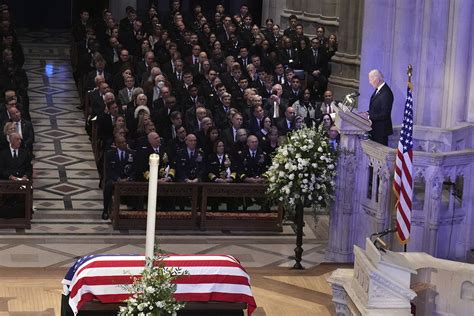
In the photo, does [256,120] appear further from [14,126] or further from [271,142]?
[14,126]

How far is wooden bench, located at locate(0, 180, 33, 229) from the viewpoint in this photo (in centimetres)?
1759

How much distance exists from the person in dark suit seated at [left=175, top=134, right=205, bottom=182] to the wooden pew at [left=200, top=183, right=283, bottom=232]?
33 cm

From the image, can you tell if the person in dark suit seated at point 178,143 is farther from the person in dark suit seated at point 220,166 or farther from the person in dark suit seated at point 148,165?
the person in dark suit seated at point 220,166

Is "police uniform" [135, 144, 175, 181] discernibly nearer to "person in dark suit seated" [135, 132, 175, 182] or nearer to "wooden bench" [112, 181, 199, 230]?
"person in dark suit seated" [135, 132, 175, 182]

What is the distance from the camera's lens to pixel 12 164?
59.0 ft

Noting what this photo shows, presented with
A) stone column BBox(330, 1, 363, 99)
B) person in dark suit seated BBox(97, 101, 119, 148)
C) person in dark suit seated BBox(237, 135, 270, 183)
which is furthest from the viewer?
stone column BBox(330, 1, 363, 99)

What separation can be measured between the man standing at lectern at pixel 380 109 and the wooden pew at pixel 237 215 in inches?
97.8

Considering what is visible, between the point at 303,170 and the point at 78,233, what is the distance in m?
3.76

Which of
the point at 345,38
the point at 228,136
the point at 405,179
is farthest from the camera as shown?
the point at 345,38

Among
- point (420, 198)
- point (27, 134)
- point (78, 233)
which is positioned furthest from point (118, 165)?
point (420, 198)

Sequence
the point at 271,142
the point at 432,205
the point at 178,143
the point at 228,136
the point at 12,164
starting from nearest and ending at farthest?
1. the point at 432,205
2. the point at 12,164
3. the point at 178,143
4. the point at 271,142
5. the point at 228,136

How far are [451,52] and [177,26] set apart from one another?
12286 mm

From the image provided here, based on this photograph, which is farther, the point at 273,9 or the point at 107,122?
the point at 273,9

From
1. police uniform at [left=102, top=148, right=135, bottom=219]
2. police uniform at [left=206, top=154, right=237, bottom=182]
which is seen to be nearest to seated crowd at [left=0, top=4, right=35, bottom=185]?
police uniform at [left=102, top=148, right=135, bottom=219]
